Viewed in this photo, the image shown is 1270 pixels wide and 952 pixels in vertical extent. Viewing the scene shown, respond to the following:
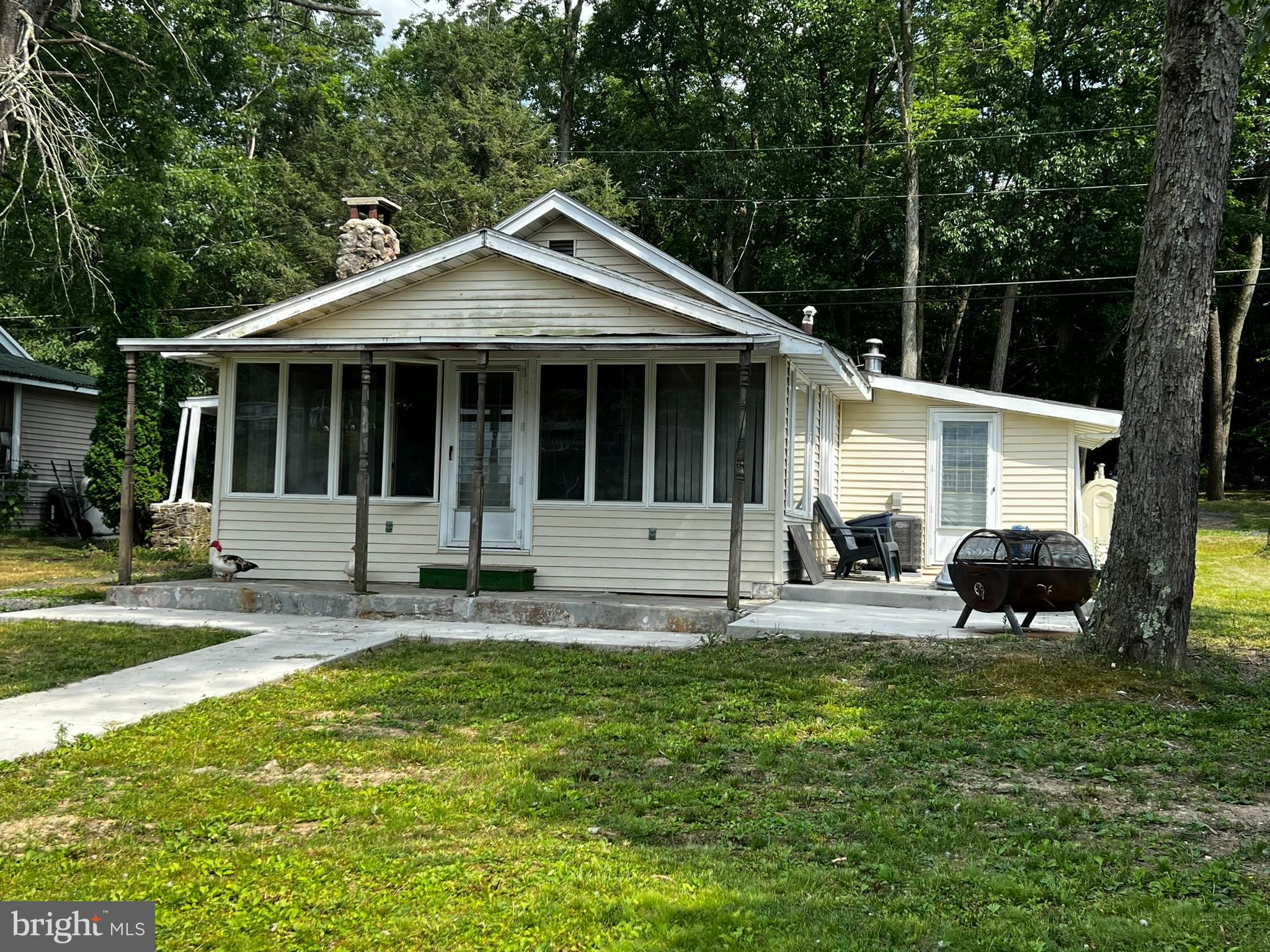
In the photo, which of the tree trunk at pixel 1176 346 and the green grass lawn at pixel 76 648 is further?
the green grass lawn at pixel 76 648

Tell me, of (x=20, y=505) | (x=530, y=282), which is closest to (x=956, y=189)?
(x=530, y=282)

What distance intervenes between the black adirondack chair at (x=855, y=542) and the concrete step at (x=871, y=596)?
1161mm

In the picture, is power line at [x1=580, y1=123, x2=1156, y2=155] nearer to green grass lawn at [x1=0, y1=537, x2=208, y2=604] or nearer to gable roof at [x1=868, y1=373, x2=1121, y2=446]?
gable roof at [x1=868, y1=373, x2=1121, y2=446]

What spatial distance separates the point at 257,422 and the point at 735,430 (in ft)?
17.5

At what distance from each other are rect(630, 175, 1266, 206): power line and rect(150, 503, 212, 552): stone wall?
15.0 metres

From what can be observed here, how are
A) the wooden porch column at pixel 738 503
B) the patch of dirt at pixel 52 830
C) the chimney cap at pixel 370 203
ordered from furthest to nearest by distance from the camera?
the chimney cap at pixel 370 203 → the wooden porch column at pixel 738 503 → the patch of dirt at pixel 52 830

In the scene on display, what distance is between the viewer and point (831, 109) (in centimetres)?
2719

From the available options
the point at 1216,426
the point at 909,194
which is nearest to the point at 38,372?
the point at 909,194

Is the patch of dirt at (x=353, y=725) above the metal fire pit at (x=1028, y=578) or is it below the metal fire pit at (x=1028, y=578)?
below

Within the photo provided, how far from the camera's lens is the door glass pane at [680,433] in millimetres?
10977

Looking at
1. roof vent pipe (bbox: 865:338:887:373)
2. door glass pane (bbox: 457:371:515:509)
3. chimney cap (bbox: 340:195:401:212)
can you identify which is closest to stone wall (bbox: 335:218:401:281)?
chimney cap (bbox: 340:195:401:212)

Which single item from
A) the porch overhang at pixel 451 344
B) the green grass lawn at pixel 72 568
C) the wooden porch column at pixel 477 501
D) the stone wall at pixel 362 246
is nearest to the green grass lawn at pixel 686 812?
the wooden porch column at pixel 477 501

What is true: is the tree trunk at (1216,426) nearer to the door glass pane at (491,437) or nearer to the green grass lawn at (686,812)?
the door glass pane at (491,437)

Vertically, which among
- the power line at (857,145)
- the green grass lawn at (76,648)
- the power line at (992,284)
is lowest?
the green grass lawn at (76,648)
